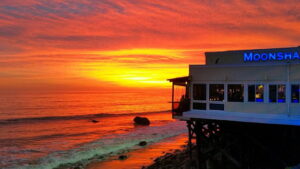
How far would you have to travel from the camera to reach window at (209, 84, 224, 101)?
16.9 metres

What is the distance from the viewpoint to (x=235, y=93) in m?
16.5

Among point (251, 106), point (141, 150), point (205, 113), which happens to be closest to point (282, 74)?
point (251, 106)

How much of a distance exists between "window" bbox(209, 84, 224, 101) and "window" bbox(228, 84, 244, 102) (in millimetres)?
454

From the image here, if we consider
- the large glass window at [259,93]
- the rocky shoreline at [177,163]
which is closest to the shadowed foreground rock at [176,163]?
the rocky shoreline at [177,163]

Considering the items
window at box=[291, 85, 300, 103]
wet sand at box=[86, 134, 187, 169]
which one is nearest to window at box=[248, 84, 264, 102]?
window at box=[291, 85, 300, 103]

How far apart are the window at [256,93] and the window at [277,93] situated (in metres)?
0.45

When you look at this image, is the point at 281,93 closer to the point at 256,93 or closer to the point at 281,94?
the point at 281,94

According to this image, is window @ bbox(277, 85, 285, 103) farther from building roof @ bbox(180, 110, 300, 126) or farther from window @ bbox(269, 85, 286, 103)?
building roof @ bbox(180, 110, 300, 126)

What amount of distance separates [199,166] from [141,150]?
40.9ft

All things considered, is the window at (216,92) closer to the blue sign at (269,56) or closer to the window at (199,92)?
the window at (199,92)

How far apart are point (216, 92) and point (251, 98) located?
1997 millimetres

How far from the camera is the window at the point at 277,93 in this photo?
1522 centimetres

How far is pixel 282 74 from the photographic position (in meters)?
15.2

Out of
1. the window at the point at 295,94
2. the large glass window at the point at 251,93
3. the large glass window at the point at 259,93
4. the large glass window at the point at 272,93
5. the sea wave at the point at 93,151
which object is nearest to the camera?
the window at the point at 295,94
